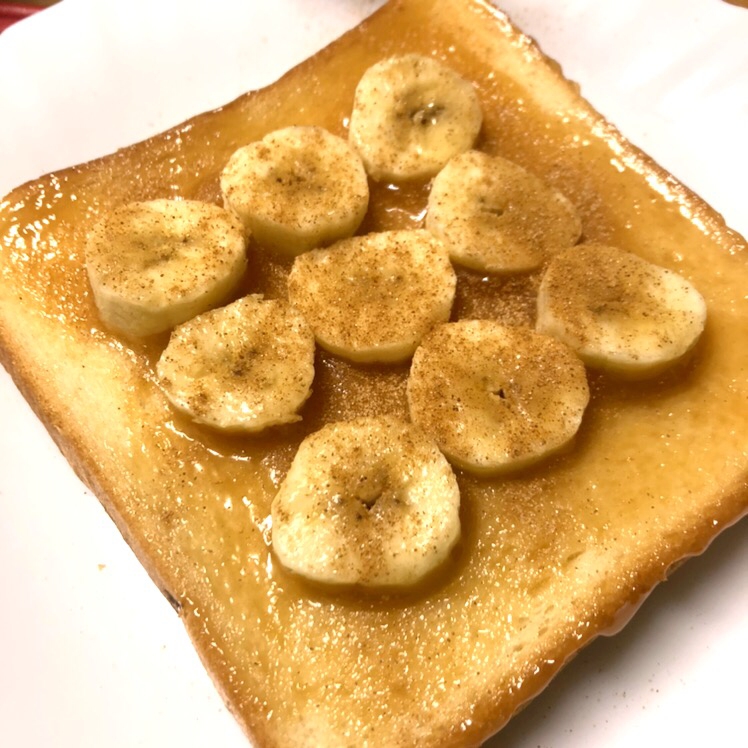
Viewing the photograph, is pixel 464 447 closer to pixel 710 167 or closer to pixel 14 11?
pixel 710 167

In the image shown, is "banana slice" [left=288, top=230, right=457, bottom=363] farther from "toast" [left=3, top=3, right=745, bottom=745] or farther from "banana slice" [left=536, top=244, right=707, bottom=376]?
"toast" [left=3, top=3, right=745, bottom=745]

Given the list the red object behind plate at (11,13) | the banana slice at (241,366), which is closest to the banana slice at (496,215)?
the banana slice at (241,366)

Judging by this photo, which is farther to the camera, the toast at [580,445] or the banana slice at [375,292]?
the banana slice at [375,292]

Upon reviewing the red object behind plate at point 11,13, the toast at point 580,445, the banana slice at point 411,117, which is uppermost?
the red object behind plate at point 11,13

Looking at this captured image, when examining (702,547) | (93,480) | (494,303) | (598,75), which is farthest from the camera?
(598,75)

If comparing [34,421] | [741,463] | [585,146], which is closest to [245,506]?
[34,421]

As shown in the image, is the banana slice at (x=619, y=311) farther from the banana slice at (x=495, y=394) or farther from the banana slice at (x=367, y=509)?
the banana slice at (x=367, y=509)

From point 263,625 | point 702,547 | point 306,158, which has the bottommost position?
point 702,547

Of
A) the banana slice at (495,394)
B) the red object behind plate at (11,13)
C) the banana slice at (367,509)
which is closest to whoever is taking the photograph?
the banana slice at (367,509)
